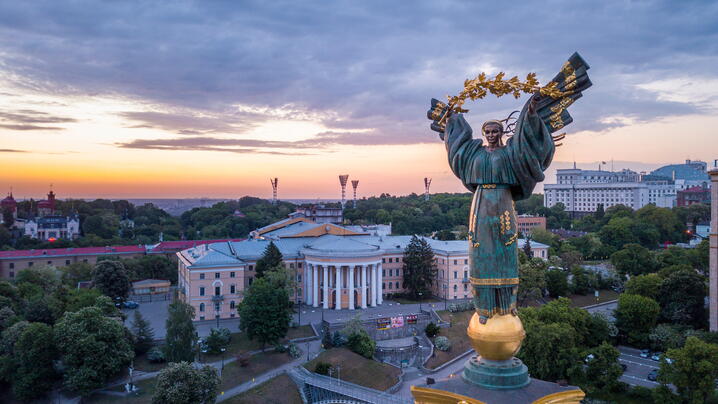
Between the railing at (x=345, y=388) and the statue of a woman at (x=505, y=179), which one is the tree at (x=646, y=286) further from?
the statue of a woman at (x=505, y=179)

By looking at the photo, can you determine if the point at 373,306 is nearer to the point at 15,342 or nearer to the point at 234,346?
the point at 234,346

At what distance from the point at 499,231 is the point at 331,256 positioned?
44.9 metres

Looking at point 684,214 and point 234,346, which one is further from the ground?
point 684,214

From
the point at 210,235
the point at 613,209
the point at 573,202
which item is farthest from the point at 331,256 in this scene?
the point at 573,202

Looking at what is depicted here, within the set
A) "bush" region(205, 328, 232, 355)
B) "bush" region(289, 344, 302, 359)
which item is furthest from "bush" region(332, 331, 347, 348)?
"bush" region(205, 328, 232, 355)

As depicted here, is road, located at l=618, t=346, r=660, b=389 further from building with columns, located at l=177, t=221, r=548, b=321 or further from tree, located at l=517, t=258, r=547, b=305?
building with columns, located at l=177, t=221, r=548, b=321

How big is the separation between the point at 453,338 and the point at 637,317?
15772 mm

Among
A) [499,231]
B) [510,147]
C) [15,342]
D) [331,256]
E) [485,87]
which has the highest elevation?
[485,87]

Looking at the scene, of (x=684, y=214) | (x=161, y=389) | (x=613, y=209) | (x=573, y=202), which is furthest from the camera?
(x=573, y=202)

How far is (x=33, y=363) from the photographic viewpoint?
35.2m

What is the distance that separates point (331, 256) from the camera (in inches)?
2172

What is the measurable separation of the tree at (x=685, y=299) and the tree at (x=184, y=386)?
3963 centimetres

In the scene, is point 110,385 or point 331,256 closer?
point 110,385

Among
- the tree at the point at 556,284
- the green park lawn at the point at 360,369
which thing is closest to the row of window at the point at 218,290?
the green park lawn at the point at 360,369
